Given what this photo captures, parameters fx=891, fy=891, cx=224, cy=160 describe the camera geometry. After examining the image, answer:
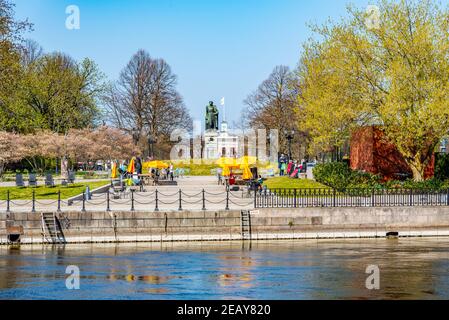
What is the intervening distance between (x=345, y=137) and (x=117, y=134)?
34.6 meters

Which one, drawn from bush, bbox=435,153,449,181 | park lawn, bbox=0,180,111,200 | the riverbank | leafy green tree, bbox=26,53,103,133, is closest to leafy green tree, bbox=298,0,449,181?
bush, bbox=435,153,449,181

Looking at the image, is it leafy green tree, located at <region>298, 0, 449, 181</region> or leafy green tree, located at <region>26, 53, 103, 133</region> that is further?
leafy green tree, located at <region>26, 53, 103, 133</region>

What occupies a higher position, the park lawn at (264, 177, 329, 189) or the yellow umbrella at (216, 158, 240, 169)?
the yellow umbrella at (216, 158, 240, 169)

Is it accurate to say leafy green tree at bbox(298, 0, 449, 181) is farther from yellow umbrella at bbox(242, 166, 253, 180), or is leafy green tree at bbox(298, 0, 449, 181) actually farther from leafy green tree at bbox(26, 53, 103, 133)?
leafy green tree at bbox(26, 53, 103, 133)

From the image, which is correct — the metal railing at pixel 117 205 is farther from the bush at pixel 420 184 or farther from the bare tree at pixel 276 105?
the bare tree at pixel 276 105

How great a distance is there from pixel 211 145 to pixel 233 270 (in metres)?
A: 63.2

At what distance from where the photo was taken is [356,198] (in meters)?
39.2

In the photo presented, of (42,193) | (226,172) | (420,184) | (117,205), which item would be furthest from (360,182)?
(42,193)

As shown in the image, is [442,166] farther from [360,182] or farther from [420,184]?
[420,184]

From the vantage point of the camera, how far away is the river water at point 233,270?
24000 mm

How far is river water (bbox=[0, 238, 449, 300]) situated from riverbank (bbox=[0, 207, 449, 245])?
1.11 m

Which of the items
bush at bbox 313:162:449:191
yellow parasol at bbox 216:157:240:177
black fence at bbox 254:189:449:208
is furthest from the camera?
yellow parasol at bbox 216:157:240:177

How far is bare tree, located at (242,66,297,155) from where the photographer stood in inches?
3713

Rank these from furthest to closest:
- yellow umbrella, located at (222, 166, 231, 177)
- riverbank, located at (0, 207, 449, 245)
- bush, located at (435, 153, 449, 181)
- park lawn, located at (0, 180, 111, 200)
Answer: yellow umbrella, located at (222, 166, 231, 177)
bush, located at (435, 153, 449, 181)
park lawn, located at (0, 180, 111, 200)
riverbank, located at (0, 207, 449, 245)
